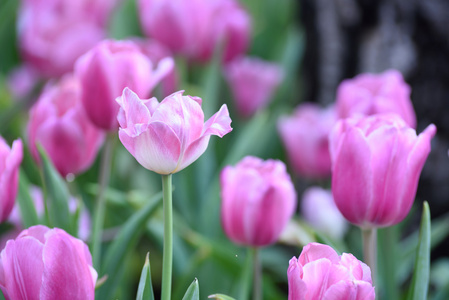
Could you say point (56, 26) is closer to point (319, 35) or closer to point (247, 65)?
point (247, 65)

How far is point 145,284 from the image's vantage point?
0.59m

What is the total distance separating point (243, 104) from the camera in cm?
→ 154

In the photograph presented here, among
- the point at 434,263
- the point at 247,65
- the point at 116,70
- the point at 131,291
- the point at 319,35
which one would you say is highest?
the point at 319,35

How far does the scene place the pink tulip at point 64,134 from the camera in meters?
0.82

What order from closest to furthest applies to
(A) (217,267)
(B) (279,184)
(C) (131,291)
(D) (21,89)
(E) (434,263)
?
(B) (279,184) → (A) (217,267) → (C) (131,291) → (E) (434,263) → (D) (21,89)

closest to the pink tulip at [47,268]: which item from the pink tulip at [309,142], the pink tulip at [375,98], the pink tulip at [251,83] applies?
the pink tulip at [375,98]

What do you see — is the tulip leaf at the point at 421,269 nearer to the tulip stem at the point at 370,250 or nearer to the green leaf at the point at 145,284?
the tulip stem at the point at 370,250

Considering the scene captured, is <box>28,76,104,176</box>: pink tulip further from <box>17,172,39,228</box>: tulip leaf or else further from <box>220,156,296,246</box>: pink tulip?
<box>220,156,296,246</box>: pink tulip

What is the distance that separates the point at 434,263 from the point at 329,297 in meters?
0.95

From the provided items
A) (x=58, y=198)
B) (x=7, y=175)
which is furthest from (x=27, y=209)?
(x=7, y=175)

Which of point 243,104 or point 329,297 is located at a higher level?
point 243,104

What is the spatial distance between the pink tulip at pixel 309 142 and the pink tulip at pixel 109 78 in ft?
1.75

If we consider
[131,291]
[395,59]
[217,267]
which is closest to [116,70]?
[217,267]

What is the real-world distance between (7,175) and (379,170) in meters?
0.36
